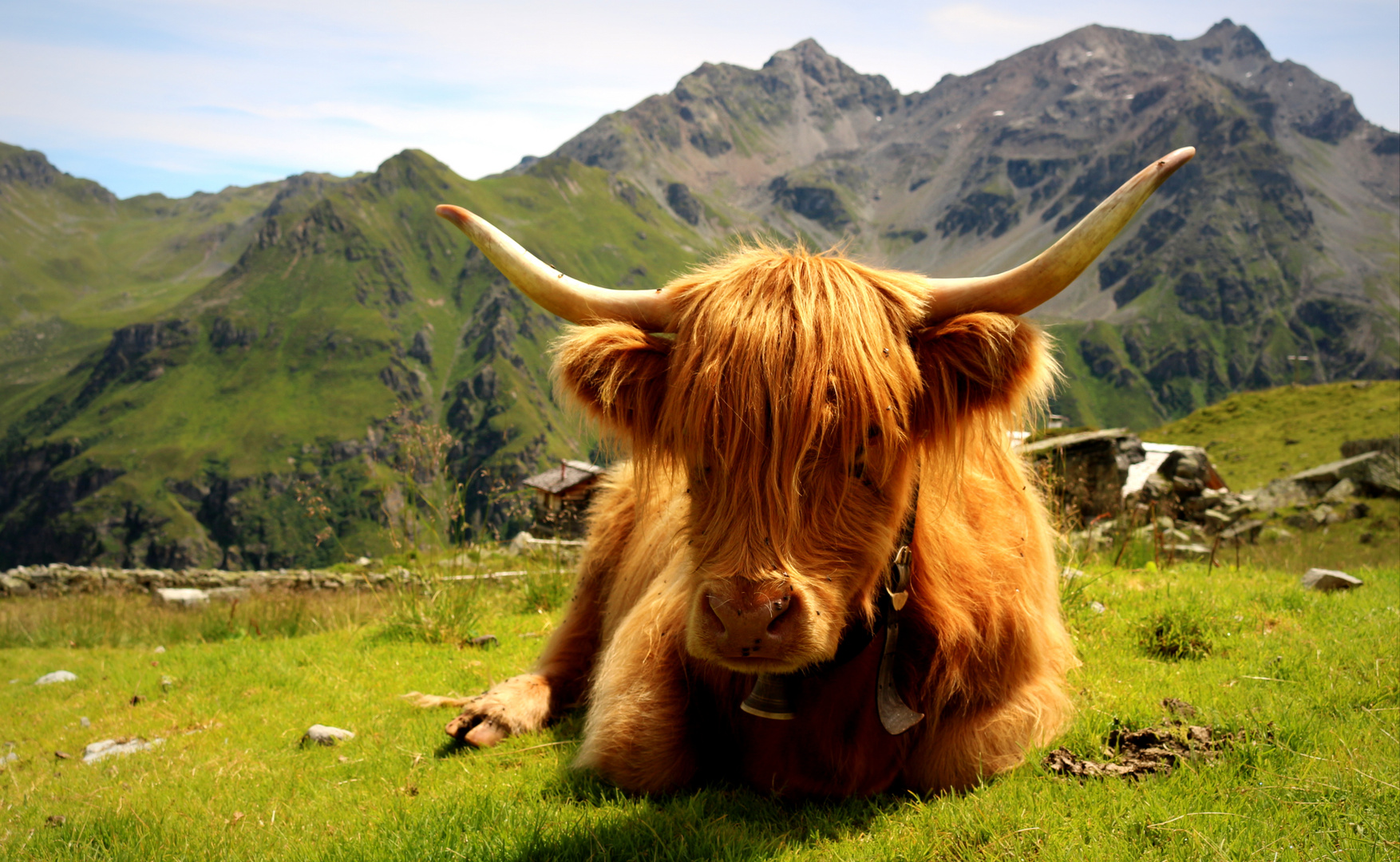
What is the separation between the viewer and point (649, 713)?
303 cm

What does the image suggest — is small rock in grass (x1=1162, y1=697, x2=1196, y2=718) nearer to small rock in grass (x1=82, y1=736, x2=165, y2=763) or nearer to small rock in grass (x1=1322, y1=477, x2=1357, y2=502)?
small rock in grass (x1=82, y1=736, x2=165, y2=763)

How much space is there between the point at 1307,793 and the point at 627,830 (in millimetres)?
1940

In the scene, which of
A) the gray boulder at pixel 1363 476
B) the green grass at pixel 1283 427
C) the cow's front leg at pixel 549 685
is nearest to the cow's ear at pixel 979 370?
the cow's front leg at pixel 549 685

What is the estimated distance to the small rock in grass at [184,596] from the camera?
46.2ft

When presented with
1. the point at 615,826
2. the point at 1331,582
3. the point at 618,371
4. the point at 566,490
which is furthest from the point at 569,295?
the point at 566,490

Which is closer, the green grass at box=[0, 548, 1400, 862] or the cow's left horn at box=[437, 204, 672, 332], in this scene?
the green grass at box=[0, 548, 1400, 862]

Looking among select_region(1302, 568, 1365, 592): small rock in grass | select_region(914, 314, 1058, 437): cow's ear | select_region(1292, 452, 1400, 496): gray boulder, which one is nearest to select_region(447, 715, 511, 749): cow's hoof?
select_region(914, 314, 1058, 437): cow's ear

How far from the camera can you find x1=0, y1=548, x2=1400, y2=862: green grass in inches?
93.0

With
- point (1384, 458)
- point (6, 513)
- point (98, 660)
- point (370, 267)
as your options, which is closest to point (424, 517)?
point (98, 660)

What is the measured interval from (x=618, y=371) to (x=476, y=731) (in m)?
2.01

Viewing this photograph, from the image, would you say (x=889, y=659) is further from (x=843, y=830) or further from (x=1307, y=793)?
(x=1307, y=793)

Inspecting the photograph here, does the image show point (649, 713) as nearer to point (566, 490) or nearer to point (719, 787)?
point (719, 787)

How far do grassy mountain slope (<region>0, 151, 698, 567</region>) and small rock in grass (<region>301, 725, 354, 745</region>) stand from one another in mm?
96558

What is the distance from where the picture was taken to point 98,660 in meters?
7.53
